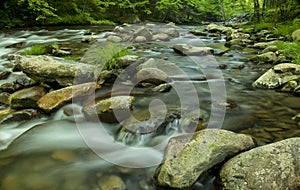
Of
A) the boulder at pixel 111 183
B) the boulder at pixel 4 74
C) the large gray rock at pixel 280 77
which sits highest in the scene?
the boulder at pixel 4 74

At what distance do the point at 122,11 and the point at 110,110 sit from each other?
71.8ft

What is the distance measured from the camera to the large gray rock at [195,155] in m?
2.66

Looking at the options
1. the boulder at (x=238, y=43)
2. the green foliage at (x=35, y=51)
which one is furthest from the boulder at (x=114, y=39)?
the boulder at (x=238, y=43)

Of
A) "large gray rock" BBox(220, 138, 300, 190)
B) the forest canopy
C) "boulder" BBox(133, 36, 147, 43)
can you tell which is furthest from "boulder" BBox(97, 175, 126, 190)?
the forest canopy

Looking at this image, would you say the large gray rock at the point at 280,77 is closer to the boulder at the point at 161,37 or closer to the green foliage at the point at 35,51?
the green foliage at the point at 35,51

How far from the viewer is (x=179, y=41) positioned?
12.4 meters

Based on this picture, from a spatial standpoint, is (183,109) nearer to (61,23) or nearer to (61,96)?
(61,96)

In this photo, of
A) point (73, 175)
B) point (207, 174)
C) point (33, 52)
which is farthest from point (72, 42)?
point (207, 174)

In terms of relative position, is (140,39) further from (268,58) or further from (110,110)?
(110,110)

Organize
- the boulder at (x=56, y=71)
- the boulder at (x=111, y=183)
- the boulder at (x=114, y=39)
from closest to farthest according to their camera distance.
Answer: the boulder at (x=111, y=183), the boulder at (x=56, y=71), the boulder at (x=114, y=39)

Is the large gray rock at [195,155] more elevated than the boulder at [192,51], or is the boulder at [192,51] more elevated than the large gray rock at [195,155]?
the large gray rock at [195,155]

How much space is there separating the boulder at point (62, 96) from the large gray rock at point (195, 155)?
91.0 inches

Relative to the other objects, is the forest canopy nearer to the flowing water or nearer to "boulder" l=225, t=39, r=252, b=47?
"boulder" l=225, t=39, r=252, b=47

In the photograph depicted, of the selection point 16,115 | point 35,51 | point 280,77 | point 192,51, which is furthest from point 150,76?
point 35,51
